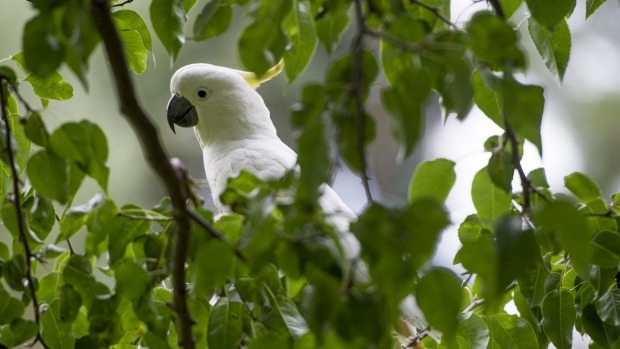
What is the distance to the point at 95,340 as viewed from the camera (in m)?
0.83

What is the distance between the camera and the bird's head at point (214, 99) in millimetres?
2098

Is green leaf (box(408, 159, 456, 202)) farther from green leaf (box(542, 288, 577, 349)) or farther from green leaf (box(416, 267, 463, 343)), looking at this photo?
green leaf (box(542, 288, 577, 349))

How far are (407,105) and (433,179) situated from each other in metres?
0.22

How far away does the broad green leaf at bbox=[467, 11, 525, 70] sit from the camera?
58 cm

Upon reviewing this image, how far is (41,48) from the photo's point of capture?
1.89 feet

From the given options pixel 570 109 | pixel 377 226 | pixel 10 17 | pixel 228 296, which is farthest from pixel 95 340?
pixel 570 109

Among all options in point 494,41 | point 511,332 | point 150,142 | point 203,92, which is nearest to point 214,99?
point 203,92

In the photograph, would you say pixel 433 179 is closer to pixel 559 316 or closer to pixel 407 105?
pixel 407 105

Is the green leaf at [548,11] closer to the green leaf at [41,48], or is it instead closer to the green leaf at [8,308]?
the green leaf at [41,48]

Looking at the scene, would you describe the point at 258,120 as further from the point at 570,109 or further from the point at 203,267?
the point at 570,109

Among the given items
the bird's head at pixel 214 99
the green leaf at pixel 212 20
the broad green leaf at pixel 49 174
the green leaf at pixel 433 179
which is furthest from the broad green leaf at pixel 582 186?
the bird's head at pixel 214 99

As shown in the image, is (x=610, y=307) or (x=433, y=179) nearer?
(x=433, y=179)

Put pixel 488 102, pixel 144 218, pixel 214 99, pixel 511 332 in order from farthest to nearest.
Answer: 1. pixel 214 99
2. pixel 511 332
3. pixel 488 102
4. pixel 144 218

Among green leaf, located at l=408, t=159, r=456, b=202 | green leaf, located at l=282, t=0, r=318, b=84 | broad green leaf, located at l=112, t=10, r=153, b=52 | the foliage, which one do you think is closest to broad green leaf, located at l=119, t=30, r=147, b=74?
broad green leaf, located at l=112, t=10, r=153, b=52
